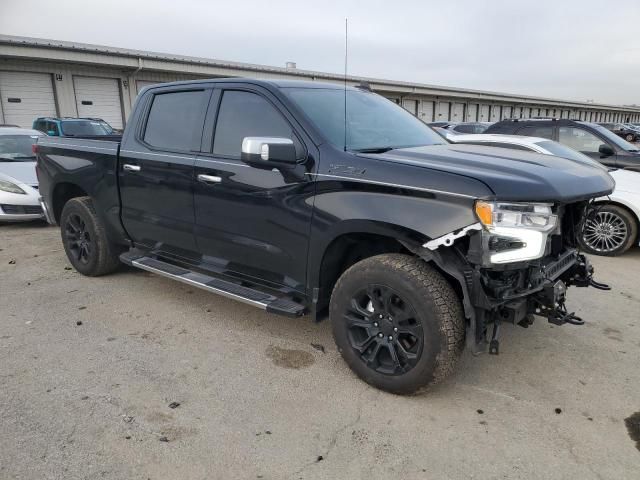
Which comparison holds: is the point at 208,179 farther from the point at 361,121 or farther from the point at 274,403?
the point at 274,403

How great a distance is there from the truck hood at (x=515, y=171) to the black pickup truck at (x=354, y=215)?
0.04 ft

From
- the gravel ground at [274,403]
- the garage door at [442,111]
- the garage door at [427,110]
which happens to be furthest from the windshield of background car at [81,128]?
the garage door at [442,111]

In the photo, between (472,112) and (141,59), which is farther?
(472,112)

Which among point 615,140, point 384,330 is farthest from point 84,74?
point 384,330

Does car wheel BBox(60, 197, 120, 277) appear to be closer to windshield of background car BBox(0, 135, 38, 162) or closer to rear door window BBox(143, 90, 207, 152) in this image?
rear door window BBox(143, 90, 207, 152)

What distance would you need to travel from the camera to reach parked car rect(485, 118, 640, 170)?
7094 mm

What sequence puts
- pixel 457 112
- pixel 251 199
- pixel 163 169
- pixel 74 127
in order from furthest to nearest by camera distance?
pixel 457 112, pixel 74 127, pixel 163 169, pixel 251 199

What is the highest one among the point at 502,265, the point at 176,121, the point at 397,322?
the point at 176,121

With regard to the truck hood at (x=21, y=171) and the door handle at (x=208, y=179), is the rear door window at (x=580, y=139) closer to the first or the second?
the door handle at (x=208, y=179)

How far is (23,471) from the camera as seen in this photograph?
2410 mm

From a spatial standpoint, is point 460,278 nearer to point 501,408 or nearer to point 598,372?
point 501,408

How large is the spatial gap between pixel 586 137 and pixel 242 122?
6.13m

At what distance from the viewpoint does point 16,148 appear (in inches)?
345

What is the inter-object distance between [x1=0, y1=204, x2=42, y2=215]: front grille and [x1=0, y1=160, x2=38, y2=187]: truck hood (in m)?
0.38
